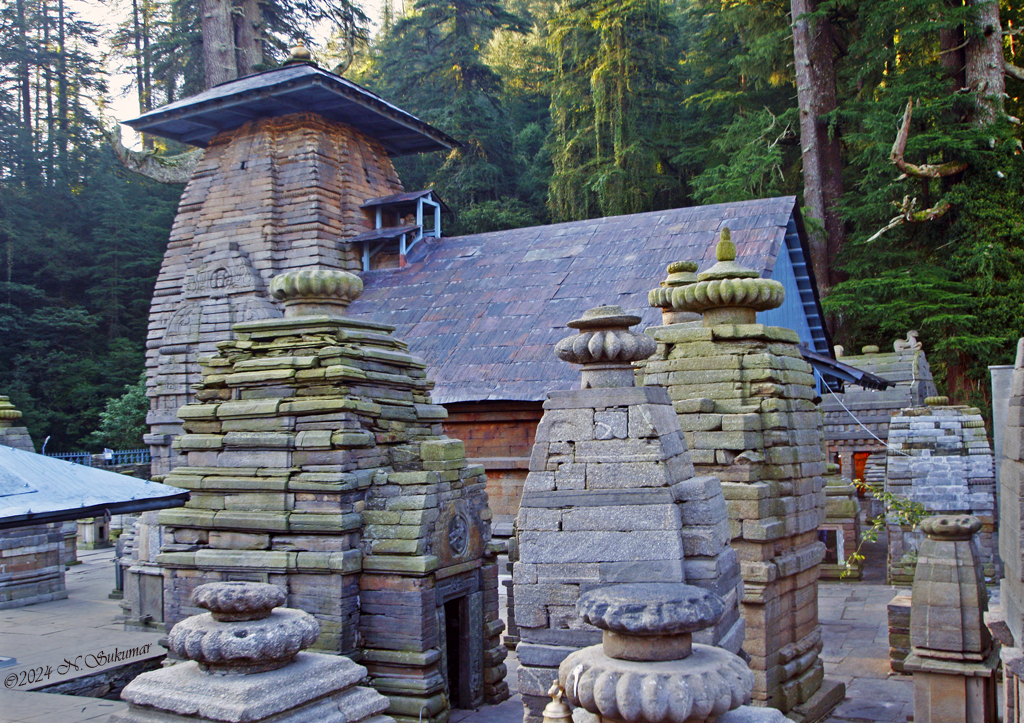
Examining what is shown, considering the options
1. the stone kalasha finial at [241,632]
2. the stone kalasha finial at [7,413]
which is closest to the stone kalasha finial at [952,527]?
the stone kalasha finial at [241,632]

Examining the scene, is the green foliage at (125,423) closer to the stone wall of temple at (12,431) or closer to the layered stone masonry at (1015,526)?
the stone wall of temple at (12,431)

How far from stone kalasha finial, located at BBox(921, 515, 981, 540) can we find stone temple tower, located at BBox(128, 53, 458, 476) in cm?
1566

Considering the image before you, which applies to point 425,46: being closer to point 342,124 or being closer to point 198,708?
point 342,124

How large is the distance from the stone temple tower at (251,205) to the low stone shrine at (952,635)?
1579 cm

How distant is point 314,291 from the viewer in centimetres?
819

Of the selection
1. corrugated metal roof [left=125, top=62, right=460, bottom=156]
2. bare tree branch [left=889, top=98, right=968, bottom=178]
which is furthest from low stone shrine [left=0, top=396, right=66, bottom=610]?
bare tree branch [left=889, top=98, right=968, bottom=178]

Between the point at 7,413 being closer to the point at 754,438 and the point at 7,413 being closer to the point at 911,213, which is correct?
the point at 754,438

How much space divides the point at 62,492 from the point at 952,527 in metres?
7.38

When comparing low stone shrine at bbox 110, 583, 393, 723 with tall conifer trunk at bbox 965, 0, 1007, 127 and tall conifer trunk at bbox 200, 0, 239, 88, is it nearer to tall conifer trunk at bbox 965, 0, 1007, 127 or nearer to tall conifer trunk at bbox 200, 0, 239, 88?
tall conifer trunk at bbox 965, 0, 1007, 127

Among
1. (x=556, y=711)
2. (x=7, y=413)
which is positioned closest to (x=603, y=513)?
(x=556, y=711)

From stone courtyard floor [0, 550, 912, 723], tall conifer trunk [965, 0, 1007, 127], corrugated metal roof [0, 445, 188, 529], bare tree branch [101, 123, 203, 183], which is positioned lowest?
stone courtyard floor [0, 550, 912, 723]

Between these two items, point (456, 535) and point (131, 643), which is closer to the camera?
point (456, 535)

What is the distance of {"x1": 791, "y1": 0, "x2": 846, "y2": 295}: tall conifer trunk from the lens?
25516 millimetres

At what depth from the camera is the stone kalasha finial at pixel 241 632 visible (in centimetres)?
412
